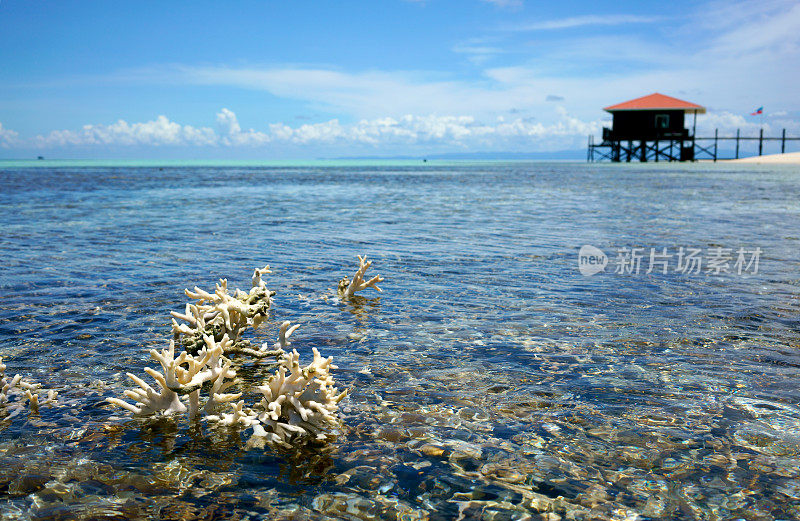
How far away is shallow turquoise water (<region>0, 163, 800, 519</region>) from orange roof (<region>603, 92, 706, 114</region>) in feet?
217

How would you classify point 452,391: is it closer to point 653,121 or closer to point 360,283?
point 360,283

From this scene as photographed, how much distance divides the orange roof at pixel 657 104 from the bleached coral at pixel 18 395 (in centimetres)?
7629

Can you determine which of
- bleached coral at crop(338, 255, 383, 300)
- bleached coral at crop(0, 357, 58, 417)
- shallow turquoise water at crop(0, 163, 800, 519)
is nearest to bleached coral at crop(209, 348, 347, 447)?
shallow turquoise water at crop(0, 163, 800, 519)

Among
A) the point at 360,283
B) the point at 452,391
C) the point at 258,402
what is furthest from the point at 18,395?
the point at 360,283

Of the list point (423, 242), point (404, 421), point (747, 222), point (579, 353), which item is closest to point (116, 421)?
point (404, 421)

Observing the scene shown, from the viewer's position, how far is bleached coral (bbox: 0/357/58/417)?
4.39 m

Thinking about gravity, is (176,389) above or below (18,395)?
above

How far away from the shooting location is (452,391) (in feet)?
15.8

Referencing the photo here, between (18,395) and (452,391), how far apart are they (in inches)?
133

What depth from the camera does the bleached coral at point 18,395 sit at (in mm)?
4395

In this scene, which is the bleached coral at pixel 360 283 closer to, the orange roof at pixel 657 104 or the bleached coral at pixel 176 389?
the bleached coral at pixel 176 389

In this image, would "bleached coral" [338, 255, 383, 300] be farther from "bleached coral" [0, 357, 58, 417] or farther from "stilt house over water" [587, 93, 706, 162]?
"stilt house over water" [587, 93, 706, 162]

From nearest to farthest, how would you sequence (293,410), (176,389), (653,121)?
(293,410)
(176,389)
(653,121)

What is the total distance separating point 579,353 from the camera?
568 cm
